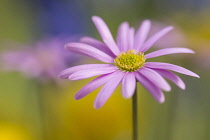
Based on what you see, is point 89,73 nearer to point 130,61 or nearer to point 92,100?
point 130,61

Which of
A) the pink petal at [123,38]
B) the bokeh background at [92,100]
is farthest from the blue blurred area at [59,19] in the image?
the pink petal at [123,38]

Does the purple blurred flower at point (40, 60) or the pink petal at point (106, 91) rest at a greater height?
the purple blurred flower at point (40, 60)

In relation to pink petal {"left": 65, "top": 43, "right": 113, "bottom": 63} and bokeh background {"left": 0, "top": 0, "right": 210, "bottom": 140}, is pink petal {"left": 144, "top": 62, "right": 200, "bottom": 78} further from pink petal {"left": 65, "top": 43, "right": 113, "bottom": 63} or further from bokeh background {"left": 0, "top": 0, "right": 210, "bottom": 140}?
Answer: bokeh background {"left": 0, "top": 0, "right": 210, "bottom": 140}

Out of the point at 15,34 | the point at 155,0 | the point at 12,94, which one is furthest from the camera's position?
the point at 15,34

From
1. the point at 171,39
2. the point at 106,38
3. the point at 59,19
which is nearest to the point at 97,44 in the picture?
the point at 106,38

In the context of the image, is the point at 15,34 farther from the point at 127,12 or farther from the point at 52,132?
the point at 52,132

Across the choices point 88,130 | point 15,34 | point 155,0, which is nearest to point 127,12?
point 155,0

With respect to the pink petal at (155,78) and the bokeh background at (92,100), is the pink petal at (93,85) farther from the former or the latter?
the bokeh background at (92,100)
